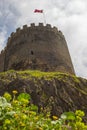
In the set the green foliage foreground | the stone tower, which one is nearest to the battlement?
the stone tower

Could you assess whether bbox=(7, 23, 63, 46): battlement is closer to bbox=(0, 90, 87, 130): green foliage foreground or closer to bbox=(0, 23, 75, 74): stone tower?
bbox=(0, 23, 75, 74): stone tower

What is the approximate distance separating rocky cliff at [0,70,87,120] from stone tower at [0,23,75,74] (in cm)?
508

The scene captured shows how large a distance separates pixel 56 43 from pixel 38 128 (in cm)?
3211

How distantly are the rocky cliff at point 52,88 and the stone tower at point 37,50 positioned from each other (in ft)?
16.7

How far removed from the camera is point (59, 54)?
34.7 m

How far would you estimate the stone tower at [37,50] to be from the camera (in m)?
32.8

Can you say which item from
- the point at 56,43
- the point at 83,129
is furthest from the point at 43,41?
the point at 83,129

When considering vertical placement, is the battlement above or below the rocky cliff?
above

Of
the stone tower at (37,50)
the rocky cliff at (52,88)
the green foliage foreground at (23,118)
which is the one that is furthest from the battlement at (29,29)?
the green foliage foreground at (23,118)

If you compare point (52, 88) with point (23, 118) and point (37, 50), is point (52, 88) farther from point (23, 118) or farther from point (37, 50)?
point (23, 118)

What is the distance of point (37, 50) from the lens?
33.6 metres

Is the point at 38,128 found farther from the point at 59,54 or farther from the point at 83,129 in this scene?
the point at 59,54

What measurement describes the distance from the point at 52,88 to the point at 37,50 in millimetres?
8878

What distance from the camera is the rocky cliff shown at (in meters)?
23.7
